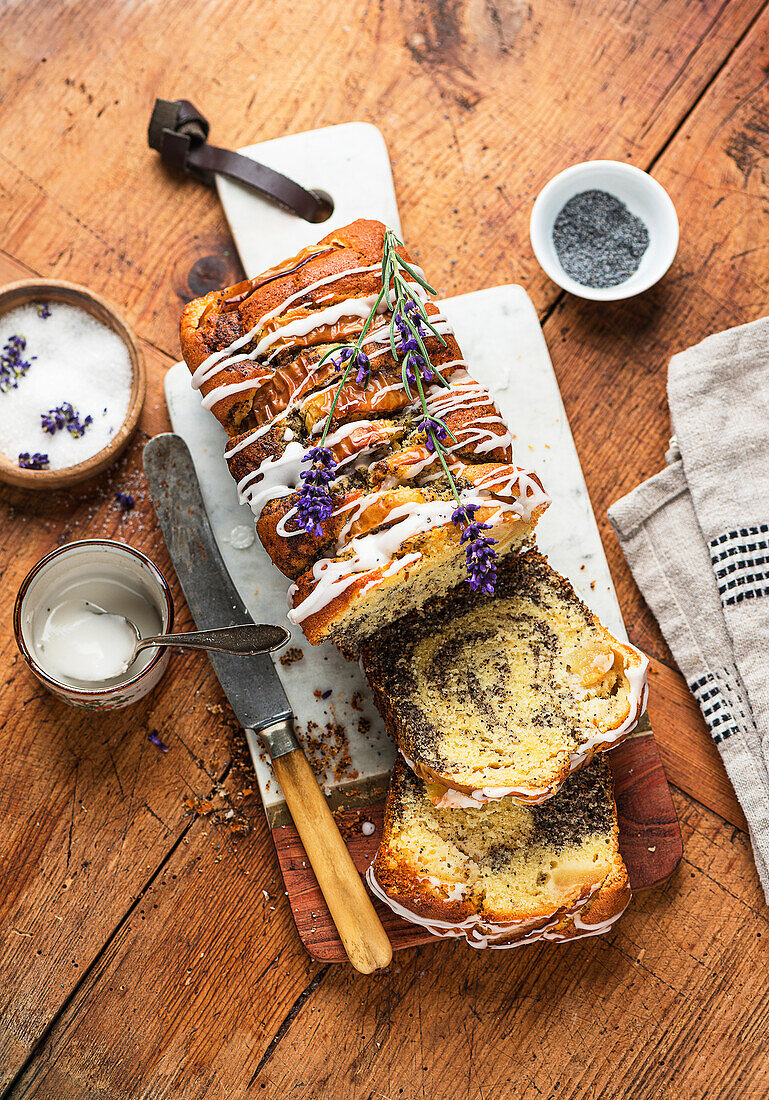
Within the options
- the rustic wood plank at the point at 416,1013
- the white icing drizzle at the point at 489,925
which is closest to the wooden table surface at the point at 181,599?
the rustic wood plank at the point at 416,1013

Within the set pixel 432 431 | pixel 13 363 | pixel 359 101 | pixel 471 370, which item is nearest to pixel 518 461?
pixel 471 370

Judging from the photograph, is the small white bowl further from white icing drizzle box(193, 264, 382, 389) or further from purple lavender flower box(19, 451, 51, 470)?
purple lavender flower box(19, 451, 51, 470)

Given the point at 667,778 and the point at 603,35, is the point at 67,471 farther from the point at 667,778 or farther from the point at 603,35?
the point at 603,35

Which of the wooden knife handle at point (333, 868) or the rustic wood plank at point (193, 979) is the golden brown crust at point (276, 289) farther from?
the rustic wood plank at point (193, 979)

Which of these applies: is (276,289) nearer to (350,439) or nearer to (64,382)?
(350,439)

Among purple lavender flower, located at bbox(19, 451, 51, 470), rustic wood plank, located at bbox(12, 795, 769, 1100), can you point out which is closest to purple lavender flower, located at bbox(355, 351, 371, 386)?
purple lavender flower, located at bbox(19, 451, 51, 470)

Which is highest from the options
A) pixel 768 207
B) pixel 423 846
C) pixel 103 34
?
pixel 103 34

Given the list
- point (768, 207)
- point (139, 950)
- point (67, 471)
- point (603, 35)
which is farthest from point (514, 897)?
point (603, 35)
